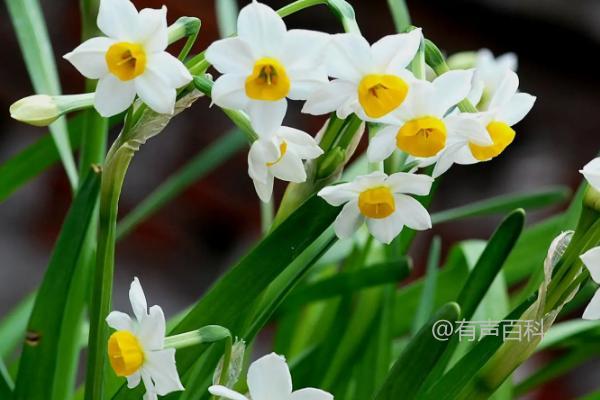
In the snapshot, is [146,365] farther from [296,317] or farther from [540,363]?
[540,363]

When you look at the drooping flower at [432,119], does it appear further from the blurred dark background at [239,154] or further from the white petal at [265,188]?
the blurred dark background at [239,154]

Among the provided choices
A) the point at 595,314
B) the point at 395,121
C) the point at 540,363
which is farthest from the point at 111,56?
the point at 540,363

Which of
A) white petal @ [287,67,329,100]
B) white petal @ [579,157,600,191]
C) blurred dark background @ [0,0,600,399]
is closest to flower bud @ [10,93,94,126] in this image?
white petal @ [287,67,329,100]

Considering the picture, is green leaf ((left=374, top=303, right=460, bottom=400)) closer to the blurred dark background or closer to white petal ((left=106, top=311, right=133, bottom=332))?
white petal ((left=106, top=311, right=133, bottom=332))

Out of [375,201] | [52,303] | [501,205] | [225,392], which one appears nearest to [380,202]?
[375,201]

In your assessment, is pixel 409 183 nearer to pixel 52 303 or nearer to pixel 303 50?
pixel 303 50
